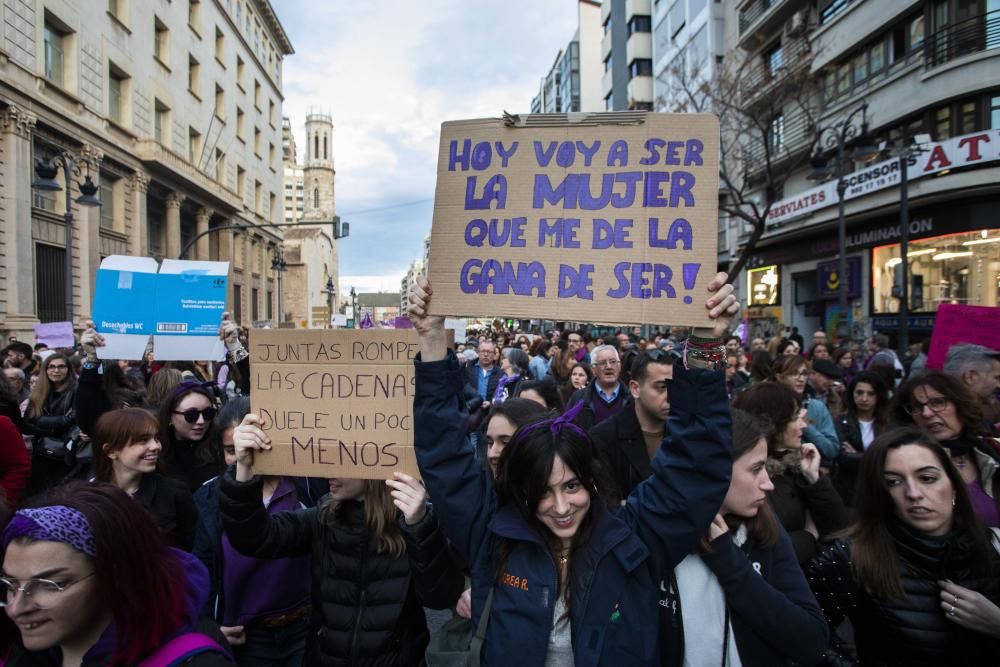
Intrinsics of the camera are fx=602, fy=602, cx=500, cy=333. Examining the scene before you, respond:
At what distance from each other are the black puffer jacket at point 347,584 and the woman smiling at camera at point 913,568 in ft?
4.86

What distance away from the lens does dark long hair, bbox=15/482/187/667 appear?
1538mm

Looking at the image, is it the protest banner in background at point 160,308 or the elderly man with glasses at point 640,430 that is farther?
the protest banner in background at point 160,308

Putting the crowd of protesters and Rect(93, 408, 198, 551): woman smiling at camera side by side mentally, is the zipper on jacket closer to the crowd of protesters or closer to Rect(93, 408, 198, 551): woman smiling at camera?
the crowd of protesters

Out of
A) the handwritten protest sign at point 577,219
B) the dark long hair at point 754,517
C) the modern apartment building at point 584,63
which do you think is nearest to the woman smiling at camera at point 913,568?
the dark long hair at point 754,517

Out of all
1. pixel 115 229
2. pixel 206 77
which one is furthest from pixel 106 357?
pixel 206 77

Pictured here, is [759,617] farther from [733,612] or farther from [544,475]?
[544,475]

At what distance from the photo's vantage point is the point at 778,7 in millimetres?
23859

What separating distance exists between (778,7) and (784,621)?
27903mm

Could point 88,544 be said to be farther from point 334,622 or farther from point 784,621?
point 784,621

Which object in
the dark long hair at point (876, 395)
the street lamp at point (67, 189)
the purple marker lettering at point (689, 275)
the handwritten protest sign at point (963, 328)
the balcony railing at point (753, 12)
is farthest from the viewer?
the balcony railing at point (753, 12)

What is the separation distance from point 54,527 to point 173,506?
5.23 ft

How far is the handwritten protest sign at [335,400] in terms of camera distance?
2.42 meters

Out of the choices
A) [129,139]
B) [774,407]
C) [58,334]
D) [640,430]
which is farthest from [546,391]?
[129,139]

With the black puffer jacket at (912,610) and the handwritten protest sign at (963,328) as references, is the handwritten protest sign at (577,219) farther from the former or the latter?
the handwritten protest sign at (963,328)
